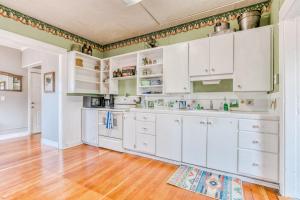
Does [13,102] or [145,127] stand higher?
[13,102]

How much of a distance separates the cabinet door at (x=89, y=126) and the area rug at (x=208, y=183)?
82.9 inches

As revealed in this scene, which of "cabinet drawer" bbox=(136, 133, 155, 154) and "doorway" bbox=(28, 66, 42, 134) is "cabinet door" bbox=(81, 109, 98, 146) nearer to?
"cabinet drawer" bbox=(136, 133, 155, 154)

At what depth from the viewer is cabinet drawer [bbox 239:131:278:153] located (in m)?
1.86

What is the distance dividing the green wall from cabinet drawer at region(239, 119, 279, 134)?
12.5 feet

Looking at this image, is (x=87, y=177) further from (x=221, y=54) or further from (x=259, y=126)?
(x=221, y=54)

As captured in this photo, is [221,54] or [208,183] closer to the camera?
[208,183]

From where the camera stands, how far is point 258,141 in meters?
1.94

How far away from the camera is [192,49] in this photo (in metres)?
2.67

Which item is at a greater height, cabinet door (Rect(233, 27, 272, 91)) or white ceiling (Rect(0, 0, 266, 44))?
white ceiling (Rect(0, 0, 266, 44))

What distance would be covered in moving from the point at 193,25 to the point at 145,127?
7.32ft

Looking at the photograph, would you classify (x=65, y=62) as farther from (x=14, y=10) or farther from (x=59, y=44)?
(x=14, y=10)

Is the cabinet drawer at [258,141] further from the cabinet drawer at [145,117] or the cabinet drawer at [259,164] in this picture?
the cabinet drawer at [145,117]

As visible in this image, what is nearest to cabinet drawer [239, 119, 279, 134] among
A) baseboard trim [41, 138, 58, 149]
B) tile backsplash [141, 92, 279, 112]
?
tile backsplash [141, 92, 279, 112]

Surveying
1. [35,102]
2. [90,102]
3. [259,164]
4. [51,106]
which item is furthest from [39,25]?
[259,164]
